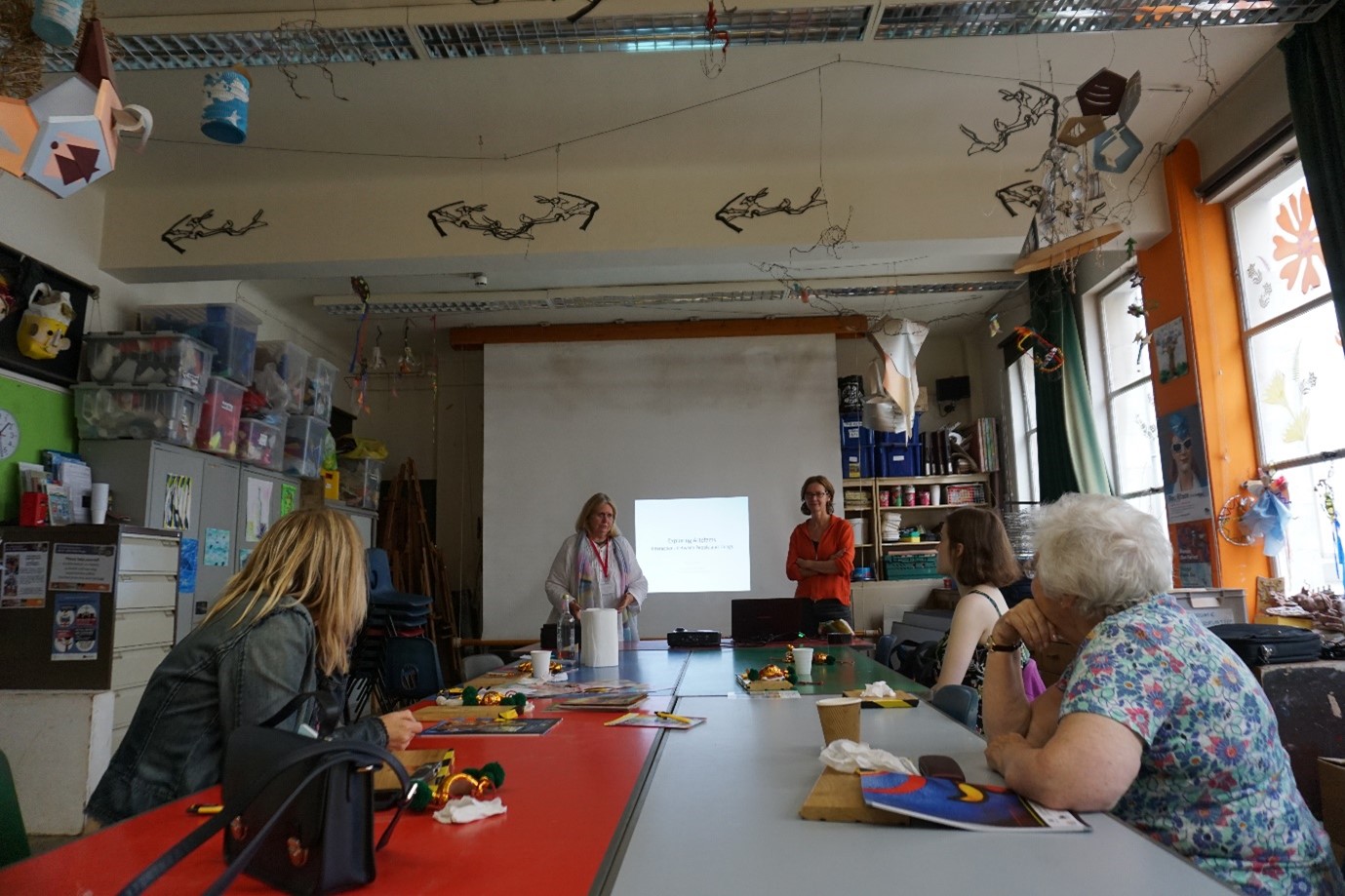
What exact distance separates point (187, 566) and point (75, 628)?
98cm

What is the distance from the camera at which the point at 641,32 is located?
3.62m

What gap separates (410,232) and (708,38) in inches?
95.6

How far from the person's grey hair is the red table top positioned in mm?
861

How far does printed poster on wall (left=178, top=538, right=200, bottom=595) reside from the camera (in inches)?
203

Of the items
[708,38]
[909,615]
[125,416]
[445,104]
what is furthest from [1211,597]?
[125,416]

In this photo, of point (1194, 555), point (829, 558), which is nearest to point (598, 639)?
point (829, 558)

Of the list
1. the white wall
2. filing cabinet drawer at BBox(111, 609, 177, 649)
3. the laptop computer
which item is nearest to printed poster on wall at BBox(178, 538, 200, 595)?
filing cabinet drawer at BBox(111, 609, 177, 649)

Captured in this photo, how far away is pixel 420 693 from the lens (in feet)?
15.7

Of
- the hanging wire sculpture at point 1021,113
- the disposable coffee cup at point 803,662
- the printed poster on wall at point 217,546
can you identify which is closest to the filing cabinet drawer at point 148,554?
the printed poster on wall at point 217,546

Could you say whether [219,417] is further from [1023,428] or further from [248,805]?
[1023,428]

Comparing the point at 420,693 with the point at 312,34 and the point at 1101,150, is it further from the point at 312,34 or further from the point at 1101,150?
the point at 1101,150

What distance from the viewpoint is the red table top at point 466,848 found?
1.06 metres

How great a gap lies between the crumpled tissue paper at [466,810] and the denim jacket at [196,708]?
1.20 feet

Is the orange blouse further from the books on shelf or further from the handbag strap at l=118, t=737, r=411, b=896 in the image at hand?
the handbag strap at l=118, t=737, r=411, b=896
